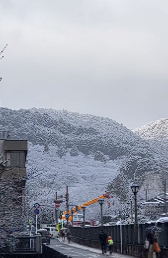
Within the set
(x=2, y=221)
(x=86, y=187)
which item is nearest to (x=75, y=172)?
(x=86, y=187)

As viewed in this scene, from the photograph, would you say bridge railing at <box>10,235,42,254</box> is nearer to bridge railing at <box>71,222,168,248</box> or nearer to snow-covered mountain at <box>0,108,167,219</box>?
bridge railing at <box>71,222,168,248</box>

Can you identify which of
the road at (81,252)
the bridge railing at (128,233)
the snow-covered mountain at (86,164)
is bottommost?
the road at (81,252)

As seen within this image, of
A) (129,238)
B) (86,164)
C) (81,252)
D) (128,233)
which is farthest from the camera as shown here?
(86,164)

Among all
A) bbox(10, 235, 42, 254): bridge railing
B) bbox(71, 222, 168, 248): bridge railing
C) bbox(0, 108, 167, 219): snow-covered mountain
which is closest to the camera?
bbox(71, 222, 168, 248): bridge railing

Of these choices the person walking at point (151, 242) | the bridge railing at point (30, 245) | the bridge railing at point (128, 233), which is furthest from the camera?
the bridge railing at point (30, 245)

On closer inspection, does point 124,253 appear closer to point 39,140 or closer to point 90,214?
point 90,214

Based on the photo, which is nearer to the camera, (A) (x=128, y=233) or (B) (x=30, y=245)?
(B) (x=30, y=245)

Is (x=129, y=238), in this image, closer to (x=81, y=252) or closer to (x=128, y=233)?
(x=128, y=233)

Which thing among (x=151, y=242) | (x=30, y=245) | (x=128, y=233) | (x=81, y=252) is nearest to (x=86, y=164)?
(x=81, y=252)

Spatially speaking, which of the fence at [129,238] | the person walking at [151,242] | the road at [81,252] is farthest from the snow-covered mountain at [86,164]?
the person walking at [151,242]

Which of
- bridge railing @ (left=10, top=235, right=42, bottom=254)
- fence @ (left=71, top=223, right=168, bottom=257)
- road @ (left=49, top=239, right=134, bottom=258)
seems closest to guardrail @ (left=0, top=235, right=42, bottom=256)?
bridge railing @ (left=10, top=235, right=42, bottom=254)

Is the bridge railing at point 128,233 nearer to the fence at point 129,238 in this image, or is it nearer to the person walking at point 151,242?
the fence at point 129,238

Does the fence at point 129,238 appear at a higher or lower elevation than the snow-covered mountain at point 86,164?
lower

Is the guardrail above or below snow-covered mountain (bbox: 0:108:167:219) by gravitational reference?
below
